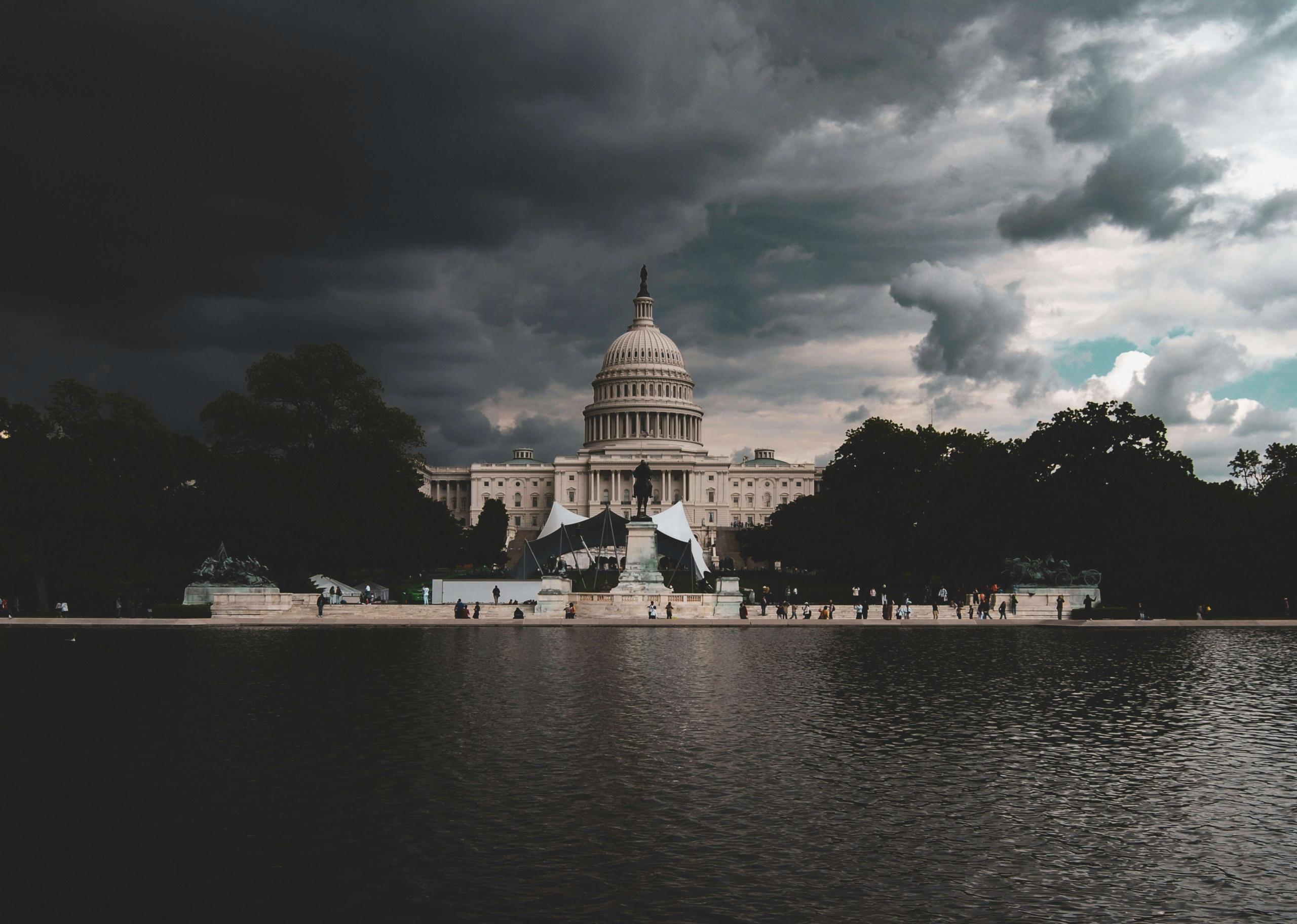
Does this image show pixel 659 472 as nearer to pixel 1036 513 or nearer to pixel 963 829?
pixel 1036 513

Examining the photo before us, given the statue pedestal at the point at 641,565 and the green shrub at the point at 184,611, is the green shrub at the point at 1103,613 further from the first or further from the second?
the green shrub at the point at 184,611

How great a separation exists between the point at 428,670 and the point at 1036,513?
5220cm

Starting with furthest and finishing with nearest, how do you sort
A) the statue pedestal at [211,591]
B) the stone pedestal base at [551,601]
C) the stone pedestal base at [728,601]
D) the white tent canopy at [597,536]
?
the white tent canopy at [597,536], the stone pedestal base at [728,601], the stone pedestal base at [551,601], the statue pedestal at [211,591]

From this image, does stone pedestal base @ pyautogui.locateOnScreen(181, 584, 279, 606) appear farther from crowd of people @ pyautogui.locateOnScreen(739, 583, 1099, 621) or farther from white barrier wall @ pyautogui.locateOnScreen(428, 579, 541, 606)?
crowd of people @ pyautogui.locateOnScreen(739, 583, 1099, 621)

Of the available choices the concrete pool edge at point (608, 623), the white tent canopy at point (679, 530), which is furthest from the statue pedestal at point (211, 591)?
the white tent canopy at point (679, 530)

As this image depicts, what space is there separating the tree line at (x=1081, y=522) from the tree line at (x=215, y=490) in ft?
114

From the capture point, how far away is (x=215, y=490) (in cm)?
6844

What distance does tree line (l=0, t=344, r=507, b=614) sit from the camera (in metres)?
57.5

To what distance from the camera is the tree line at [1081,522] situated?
61.6 meters

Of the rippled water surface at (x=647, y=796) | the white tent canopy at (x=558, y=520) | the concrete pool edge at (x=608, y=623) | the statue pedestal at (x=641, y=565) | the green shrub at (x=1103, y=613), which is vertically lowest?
the rippled water surface at (x=647, y=796)

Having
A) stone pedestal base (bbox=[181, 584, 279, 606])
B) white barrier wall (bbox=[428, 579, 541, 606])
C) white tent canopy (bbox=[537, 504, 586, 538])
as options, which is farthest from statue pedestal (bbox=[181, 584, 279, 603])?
white tent canopy (bbox=[537, 504, 586, 538])

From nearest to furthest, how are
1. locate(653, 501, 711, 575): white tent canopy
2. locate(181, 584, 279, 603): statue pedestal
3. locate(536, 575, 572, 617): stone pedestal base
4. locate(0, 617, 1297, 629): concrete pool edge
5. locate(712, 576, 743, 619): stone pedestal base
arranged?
locate(0, 617, 1297, 629): concrete pool edge < locate(181, 584, 279, 603): statue pedestal < locate(536, 575, 572, 617): stone pedestal base < locate(712, 576, 743, 619): stone pedestal base < locate(653, 501, 711, 575): white tent canopy

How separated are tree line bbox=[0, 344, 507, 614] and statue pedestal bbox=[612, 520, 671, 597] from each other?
68.3 ft

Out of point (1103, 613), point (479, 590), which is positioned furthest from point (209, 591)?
point (1103, 613)
